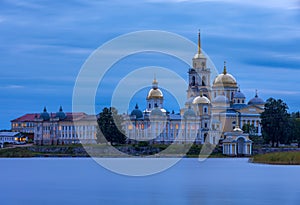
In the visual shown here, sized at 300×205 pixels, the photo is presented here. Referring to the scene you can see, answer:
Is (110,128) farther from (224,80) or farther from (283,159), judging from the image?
(283,159)

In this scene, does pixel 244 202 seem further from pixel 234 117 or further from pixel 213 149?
pixel 234 117

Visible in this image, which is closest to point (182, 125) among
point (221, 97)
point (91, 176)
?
point (221, 97)

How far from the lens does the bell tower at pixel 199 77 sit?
431ft

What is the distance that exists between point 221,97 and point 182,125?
7434 mm

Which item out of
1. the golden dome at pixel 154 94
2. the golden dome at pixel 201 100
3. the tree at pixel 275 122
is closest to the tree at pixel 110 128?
the golden dome at pixel 201 100

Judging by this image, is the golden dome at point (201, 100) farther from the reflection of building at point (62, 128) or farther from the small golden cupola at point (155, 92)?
the reflection of building at point (62, 128)

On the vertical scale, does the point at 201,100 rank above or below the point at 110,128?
above

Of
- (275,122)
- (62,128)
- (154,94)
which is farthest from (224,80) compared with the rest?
(62,128)

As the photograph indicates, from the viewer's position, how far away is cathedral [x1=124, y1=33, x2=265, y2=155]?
4742 inches

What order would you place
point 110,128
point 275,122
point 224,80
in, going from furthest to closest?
1. point 224,80
2. point 110,128
3. point 275,122

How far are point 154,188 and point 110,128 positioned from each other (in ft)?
208

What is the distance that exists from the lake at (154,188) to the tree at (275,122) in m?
40.9

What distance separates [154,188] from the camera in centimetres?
4812

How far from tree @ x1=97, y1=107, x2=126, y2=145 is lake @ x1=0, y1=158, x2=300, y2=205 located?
4680 cm
